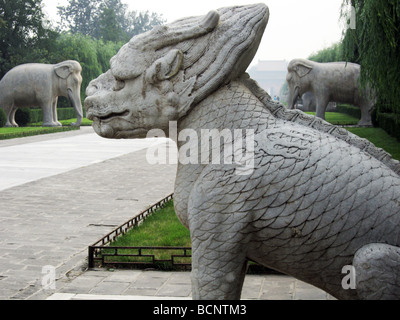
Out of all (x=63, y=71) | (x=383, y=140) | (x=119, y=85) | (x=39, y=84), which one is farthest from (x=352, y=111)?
(x=119, y=85)

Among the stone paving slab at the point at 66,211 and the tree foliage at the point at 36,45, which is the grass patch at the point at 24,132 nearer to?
the stone paving slab at the point at 66,211

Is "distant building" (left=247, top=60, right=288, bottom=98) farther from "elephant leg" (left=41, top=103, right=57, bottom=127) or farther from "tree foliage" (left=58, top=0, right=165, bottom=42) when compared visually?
"elephant leg" (left=41, top=103, right=57, bottom=127)

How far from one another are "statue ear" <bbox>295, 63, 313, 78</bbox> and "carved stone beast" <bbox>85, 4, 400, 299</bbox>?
49.0 ft

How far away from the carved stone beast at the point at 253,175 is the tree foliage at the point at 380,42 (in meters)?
4.79

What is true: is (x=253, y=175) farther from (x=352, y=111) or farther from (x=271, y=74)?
(x=271, y=74)

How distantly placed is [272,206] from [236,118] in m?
0.42

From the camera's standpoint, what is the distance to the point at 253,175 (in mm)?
2033

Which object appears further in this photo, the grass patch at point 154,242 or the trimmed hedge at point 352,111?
the trimmed hedge at point 352,111

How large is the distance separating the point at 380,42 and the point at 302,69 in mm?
9750

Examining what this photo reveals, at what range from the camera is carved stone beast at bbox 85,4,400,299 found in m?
1.98

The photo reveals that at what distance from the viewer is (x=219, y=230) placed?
6.78 feet

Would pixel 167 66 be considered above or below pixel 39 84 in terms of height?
above

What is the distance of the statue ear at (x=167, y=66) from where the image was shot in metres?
2.23

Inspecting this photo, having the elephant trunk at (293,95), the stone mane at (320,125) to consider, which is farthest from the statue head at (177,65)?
the elephant trunk at (293,95)
